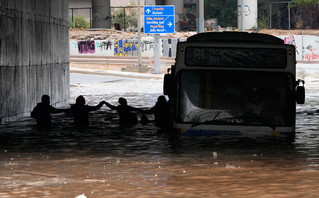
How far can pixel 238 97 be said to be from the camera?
691 inches

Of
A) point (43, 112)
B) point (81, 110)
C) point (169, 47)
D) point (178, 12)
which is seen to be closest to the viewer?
point (43, 112)

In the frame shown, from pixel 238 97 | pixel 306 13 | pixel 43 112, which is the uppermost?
pixel 306 13

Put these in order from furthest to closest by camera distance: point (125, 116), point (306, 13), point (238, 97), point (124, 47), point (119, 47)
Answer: point (306, 13)
point (119, 47)
point (124, 47)
point (125, 116)
point (238, 97)

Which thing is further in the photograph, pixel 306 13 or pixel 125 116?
pixel 306 13

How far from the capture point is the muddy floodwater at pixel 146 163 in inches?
444

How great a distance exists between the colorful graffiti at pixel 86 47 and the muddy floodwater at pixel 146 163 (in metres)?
57.1

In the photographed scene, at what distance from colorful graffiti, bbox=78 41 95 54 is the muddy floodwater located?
57.1 metres

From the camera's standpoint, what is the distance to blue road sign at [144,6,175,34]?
181ft

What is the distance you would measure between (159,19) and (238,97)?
125 ft

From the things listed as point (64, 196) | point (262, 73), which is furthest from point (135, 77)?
point (64, 196)

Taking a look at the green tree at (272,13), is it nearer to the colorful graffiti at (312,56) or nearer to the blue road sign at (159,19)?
the colorful graffiti at (312,56)

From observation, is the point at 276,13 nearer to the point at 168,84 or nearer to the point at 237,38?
the point at 237,38

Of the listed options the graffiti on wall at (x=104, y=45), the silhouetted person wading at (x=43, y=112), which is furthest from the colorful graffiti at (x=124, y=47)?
the silhouetted person wading at (x=43, y=112)

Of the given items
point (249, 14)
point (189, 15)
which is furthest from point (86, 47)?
point (189, 15)
